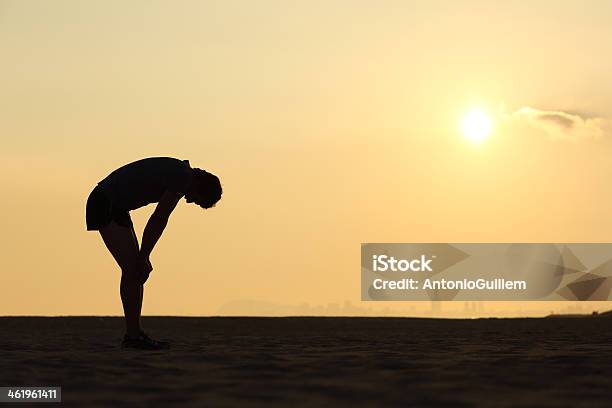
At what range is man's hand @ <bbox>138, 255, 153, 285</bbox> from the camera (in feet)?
27.5

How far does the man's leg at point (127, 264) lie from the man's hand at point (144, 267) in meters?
0.03

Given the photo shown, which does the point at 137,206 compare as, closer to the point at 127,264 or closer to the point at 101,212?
the point at 101,212

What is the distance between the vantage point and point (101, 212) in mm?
8344

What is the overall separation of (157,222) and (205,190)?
463 millimetres
